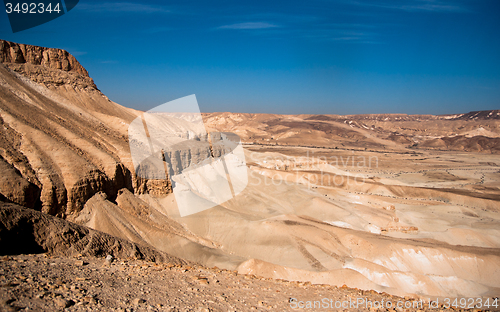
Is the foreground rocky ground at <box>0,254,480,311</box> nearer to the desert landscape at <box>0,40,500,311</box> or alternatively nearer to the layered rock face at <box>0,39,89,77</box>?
the desert landscape at <box>0,40,500,311</box>

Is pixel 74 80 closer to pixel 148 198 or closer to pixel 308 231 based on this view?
pixel 148 198

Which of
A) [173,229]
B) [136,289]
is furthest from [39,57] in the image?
[136,289]

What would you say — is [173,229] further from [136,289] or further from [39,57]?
[39,57]

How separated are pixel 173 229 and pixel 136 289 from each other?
12.2 metres

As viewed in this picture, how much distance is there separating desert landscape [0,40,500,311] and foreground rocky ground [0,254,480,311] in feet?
0.17

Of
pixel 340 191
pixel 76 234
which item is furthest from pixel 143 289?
pixel 340 191

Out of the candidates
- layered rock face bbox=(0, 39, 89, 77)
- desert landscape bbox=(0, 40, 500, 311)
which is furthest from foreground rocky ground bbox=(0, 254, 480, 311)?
layered rock face bbox=(0, 39, 89, 77)

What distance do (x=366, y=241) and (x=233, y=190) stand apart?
14387 mm

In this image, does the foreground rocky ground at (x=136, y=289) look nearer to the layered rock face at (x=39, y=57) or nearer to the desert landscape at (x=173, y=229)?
the desert landscape at (x=173, y=229)

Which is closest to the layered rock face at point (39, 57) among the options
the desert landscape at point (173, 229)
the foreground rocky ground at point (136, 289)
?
the desert landscape at point (173, 229)

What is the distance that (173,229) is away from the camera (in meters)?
20.2

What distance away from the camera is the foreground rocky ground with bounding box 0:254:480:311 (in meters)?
6.68

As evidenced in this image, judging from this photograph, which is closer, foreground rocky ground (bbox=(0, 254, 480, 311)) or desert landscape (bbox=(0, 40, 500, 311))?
foreground rocky ground (bbox=(0, 254, 480, 311))

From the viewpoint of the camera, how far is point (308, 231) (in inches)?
925
